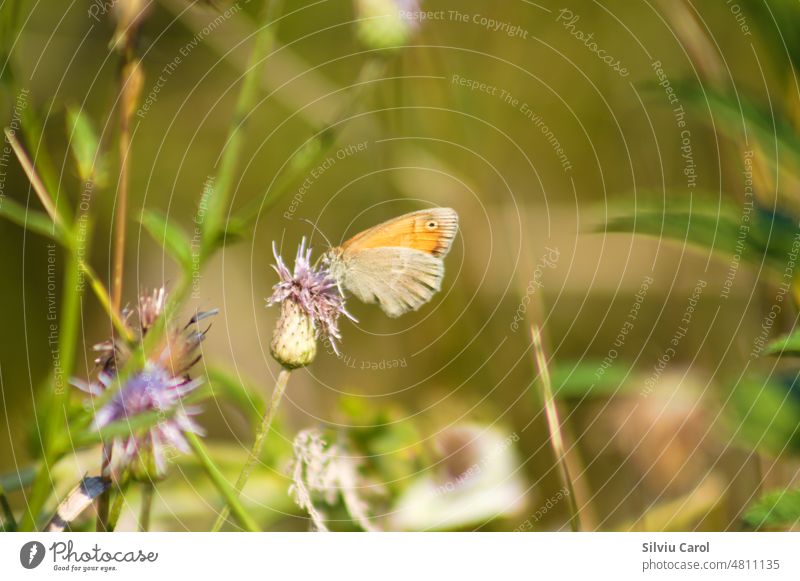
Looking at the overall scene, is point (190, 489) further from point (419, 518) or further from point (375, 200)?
point (375, 200)

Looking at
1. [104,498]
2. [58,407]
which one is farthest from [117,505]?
[58,407]

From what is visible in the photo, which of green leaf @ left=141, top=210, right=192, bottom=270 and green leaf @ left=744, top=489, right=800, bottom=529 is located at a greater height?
green leaf @ left=141, top=210, right=192, bottom=270

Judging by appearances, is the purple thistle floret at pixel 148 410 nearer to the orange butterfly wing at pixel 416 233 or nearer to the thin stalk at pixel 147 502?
the thin stalk at pixel 147 502

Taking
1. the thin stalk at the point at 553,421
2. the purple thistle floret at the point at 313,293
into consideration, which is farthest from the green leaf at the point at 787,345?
the purple thistle floret at the point at 313,293

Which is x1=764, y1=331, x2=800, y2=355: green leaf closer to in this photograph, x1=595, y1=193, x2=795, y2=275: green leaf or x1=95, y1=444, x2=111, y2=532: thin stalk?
x1=595, y1=193, x2=795, y2=275: green leaf

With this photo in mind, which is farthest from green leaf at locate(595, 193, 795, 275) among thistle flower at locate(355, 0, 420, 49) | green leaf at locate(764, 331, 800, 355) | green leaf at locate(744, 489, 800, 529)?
thistle flower at locate(355, 0, 420, 49)
